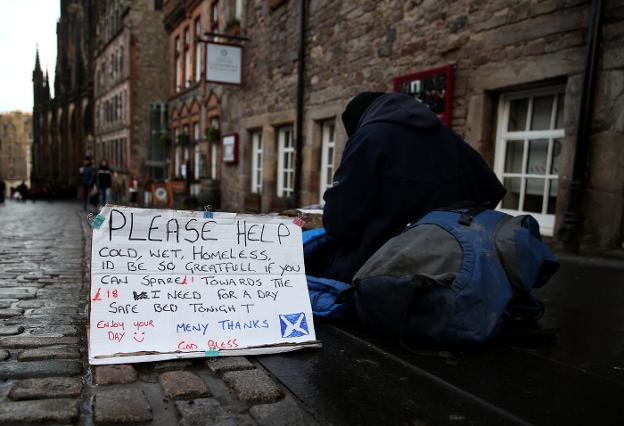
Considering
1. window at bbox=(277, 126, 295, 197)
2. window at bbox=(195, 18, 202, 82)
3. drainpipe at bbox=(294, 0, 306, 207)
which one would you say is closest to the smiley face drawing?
drainpipe at bbox=(294, 0, 306, 207)

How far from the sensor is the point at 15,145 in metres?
89.1

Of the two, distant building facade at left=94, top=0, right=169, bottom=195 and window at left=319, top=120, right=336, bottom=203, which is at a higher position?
distant building facade at left=94, top=0, right=169, bottom=195

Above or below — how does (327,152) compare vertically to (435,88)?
below

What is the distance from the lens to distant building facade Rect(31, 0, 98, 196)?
44.6 metres

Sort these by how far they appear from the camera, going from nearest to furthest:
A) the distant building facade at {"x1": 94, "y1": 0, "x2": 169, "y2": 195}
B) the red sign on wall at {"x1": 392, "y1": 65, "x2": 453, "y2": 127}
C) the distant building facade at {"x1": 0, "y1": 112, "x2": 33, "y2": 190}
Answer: the red sign on wall at {"x1": 392, "y1": 65, "x2": 453, "y2": 127}
the distant building facade at {"x1": 94, "y1": 0, "x2": 169, "y2": 195}
the distant building facade at {"x1": 0, "y1": 112, "x2": 33, "y2": 190}

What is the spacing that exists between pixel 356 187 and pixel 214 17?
16470 millimetres

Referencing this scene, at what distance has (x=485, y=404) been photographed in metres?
1.97

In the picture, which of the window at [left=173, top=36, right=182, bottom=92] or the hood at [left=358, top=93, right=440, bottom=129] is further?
the window at [left=173, top=36, right=182, bottom=92]

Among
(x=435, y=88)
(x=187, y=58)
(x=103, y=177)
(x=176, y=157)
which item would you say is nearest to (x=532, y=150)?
(x=435, y=88)

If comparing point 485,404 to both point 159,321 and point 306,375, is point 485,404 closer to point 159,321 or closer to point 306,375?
point 306,375

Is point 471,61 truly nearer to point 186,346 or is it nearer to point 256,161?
point 186,346

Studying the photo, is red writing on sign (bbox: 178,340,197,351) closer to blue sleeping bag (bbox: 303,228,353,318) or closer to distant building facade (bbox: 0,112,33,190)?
blue sleeping bag (bbox: 303,228,353,318)

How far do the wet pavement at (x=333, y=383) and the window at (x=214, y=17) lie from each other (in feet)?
51.6

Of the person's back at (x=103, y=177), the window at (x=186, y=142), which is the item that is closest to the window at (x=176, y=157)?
the window at (x=186, y=142)
